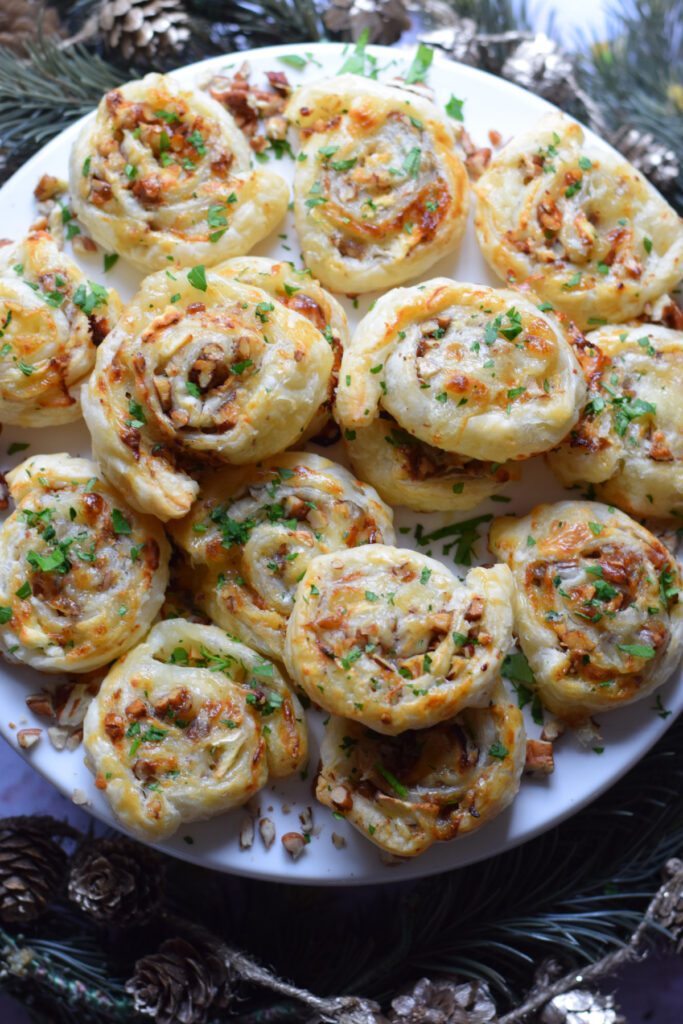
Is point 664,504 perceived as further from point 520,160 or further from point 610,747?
point 520,160

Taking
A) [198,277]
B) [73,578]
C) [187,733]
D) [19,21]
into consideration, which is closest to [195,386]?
[198,277]

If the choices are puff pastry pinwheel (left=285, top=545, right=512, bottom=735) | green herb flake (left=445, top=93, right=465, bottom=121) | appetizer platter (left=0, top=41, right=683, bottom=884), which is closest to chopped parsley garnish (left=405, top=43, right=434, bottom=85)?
appetizer platter (left=0, top=41, right=683, bottom=884)

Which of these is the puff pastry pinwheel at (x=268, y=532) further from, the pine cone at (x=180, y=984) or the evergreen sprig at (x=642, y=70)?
the evergreen sprig at (x=642, y=70)

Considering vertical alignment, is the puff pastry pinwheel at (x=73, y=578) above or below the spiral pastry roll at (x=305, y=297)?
below

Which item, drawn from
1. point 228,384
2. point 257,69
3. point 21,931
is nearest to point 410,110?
point 257,69

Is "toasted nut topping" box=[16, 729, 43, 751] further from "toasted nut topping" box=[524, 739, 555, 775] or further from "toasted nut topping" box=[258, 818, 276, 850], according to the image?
"toasted nut topping" box=[524, 739, 555, 775]

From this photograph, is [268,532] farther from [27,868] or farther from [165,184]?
[27,868]

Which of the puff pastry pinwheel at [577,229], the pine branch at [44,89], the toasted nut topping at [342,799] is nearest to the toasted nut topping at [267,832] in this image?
the toasted nut topping at [342,799]
